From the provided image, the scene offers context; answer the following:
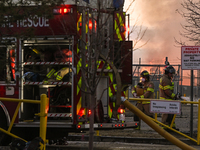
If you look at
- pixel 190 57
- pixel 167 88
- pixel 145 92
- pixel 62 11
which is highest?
pixel 62 11

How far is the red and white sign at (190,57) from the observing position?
10362 millimetres

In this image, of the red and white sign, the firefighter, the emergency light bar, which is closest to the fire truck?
the emergency light bar

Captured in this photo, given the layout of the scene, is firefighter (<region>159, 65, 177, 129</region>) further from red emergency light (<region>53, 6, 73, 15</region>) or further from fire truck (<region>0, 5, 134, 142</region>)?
red emergency light (<region>53, 6, 73, 15</region>)

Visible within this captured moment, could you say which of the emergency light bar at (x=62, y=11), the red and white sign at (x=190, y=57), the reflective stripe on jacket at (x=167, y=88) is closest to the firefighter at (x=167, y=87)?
the reflective stripe on jacket at (x=167, y=88)

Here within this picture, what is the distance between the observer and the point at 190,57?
1041 cm

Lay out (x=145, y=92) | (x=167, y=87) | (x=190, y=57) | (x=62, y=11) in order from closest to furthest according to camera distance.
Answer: (x=62, y=11)
(x=190, y=57)
(x=167, y=87)
(x=145, y=92)

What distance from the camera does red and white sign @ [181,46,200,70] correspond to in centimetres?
1036

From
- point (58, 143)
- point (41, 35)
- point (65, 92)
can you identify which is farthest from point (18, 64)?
point (58, 143)

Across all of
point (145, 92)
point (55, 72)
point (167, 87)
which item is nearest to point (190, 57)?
point (167, 87)

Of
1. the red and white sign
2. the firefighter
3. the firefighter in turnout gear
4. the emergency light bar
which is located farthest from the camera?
the firefighter in turnout gear

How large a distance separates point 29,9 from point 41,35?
1.26m

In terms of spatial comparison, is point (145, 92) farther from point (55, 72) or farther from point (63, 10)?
point (63, 10)

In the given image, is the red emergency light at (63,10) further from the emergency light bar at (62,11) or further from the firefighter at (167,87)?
the firefighter at (167,87)

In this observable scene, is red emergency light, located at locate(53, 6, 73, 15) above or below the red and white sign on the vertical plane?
above
